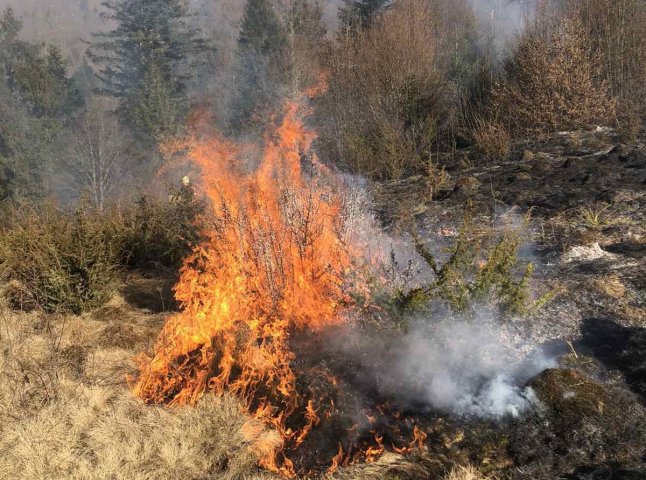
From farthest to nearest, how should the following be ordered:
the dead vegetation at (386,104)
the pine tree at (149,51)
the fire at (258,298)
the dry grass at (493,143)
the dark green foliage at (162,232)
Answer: the pine tree at (149,51) → the dead vegetation at (386,104) → the dry grass at (493,143) → the dark green foliage at (162,232) → the fire at (258,298)

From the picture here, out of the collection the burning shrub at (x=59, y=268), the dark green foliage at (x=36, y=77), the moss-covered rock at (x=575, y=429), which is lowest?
the moss-covered rock at (x=575, y=429)

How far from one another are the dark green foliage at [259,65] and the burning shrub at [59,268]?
13.1 metres

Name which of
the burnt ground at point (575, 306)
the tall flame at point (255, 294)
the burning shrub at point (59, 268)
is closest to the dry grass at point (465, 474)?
the burnt ground at point (575, 306)

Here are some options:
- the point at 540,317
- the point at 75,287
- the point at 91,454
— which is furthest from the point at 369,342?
the point at 75,287

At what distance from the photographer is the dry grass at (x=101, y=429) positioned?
9.13ft

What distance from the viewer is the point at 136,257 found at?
6207 mm

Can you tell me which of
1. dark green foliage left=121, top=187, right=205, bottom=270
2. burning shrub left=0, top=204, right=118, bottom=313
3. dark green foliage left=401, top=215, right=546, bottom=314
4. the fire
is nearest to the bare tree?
dark green foliage left=121, top=187, right=205, bottom=270

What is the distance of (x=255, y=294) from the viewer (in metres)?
4.13

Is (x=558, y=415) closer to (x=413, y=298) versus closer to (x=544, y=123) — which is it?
(x=413, y=298)

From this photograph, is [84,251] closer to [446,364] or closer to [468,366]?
[446,364]

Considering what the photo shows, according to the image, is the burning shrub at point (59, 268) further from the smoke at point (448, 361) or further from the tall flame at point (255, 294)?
the smoke at point (448, 361)

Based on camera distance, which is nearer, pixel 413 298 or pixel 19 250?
pixel 413 298

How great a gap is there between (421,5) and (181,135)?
928cm

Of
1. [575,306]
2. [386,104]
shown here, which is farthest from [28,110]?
[575,306]
